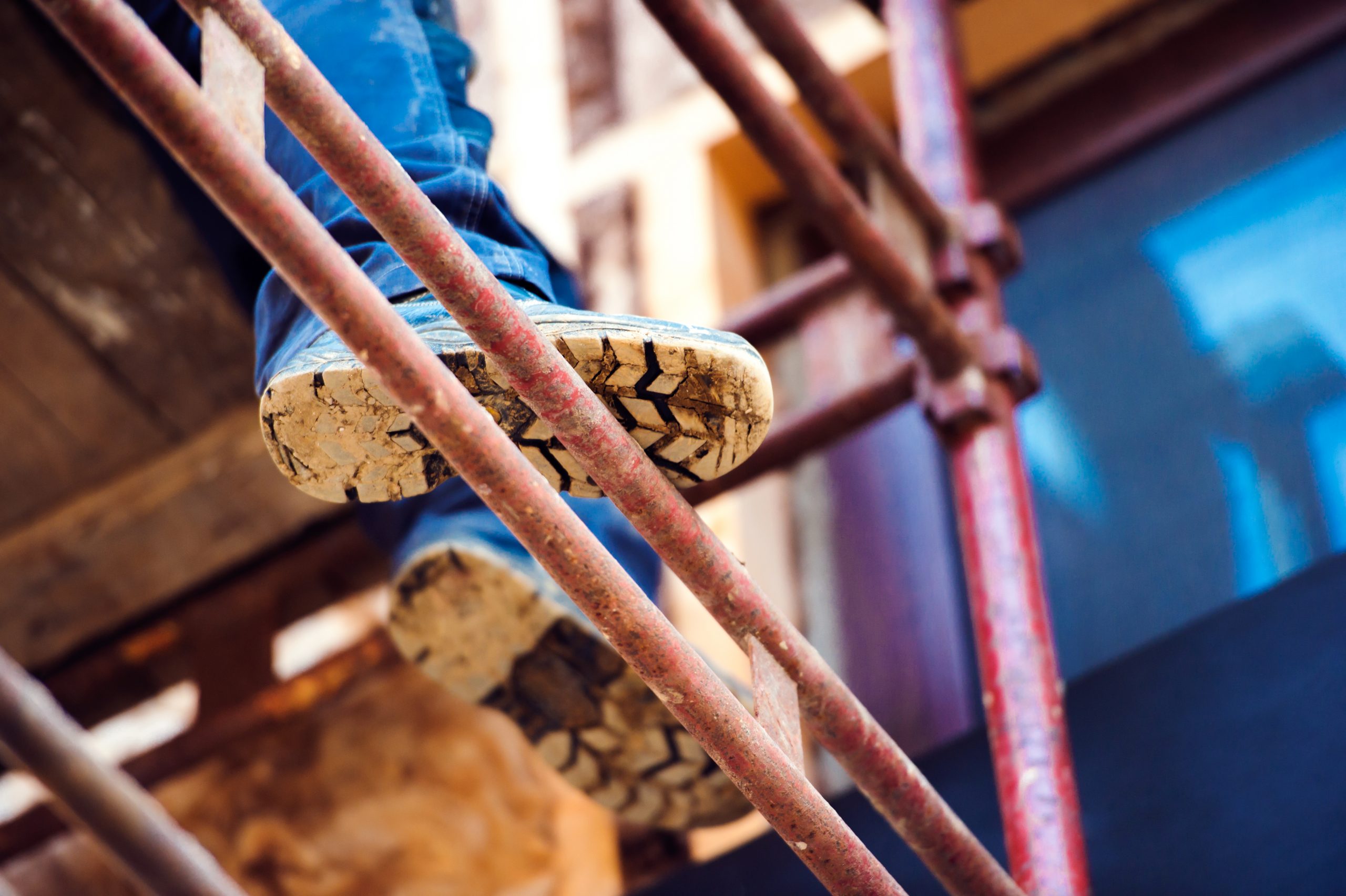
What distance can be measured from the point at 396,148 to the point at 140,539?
1660mm

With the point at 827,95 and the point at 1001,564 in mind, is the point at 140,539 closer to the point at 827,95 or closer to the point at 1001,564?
the point at 827,95

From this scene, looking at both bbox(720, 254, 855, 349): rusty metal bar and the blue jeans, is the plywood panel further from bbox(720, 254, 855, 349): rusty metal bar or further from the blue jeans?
the blue jeans

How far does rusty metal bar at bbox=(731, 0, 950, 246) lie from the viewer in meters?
1.99

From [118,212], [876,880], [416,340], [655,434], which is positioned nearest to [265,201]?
[416,340]

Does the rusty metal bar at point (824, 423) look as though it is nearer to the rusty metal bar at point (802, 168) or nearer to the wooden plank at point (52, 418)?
the rusty metal bar at point (802, 168)

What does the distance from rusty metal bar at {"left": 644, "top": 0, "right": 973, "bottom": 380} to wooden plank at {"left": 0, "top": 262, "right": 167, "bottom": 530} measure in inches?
52.2

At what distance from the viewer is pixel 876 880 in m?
1.33

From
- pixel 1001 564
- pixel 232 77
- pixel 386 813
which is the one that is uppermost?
pixel 232 77

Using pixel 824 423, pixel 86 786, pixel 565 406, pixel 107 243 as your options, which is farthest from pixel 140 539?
pixel 565 406

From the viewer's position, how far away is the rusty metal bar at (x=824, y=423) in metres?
2.13

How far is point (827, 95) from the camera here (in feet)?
6.80

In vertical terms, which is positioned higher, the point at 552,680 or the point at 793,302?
the point at 552,680

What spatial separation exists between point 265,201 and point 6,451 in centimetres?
199

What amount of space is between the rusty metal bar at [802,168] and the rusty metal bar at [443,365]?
746 millimetres
